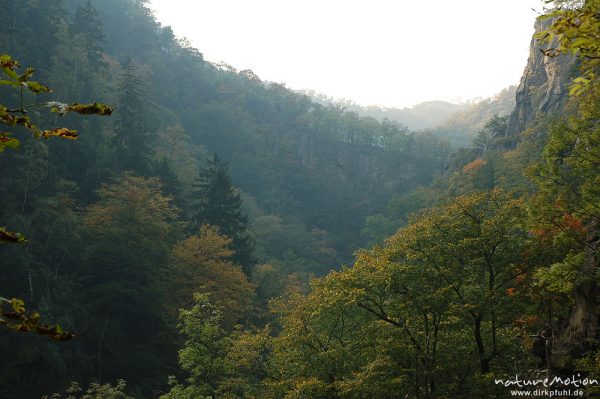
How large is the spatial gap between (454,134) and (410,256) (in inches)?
4535

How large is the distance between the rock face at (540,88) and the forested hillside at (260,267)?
29cm

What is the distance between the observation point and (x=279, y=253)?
63.4 meters

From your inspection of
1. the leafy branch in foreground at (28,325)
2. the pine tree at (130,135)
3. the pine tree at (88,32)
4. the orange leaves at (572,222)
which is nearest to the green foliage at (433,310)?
the orange leaves at (572,222)

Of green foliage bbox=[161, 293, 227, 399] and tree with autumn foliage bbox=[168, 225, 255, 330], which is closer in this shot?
green foliage bbox=[161, 293, 227, 399]

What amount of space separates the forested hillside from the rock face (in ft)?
0.94

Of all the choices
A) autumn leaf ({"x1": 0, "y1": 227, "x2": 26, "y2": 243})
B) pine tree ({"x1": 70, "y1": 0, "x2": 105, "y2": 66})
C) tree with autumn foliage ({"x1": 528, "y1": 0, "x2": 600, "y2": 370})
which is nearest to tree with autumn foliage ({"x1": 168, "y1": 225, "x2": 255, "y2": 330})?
tree with autumn foliage ({"x1": 528, "y1": 0, "x2": 600, "y2": 370})

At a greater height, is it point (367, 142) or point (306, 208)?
point (367, 142)

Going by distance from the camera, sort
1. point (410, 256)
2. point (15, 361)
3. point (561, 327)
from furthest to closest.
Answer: point (15, 361) → point (410, 256) → point (561, 327)

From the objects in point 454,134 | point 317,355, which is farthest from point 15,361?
point 454,134

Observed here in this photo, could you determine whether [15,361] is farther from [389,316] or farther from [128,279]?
[389,316]

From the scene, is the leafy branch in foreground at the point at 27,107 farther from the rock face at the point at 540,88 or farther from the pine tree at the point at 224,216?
the rock face at the point at 540,88

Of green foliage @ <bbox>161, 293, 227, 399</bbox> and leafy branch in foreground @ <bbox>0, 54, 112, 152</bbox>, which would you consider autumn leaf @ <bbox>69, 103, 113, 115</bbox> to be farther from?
green foliage @ <bbox>161, 293, 227, 399</bbox>

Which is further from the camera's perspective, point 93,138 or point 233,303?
point 93,138

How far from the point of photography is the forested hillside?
477 inches
